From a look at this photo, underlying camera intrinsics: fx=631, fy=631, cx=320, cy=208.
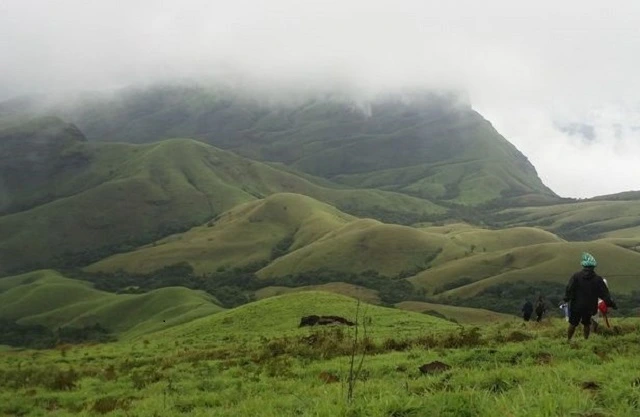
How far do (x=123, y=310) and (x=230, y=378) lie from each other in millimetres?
181719

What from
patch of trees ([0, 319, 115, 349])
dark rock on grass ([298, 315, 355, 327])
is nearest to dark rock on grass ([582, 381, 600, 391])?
dark rock on grass ([298, 315, 355, 327])

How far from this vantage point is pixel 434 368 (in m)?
17.0

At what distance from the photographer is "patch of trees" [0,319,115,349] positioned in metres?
168

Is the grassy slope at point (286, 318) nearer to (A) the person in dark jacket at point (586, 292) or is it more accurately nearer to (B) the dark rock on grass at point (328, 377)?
(A) the person in dark jacket at point (586, 292)

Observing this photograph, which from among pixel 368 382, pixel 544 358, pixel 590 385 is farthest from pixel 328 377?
pixel 590 385

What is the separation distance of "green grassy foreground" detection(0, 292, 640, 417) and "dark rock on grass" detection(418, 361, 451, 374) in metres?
0.24

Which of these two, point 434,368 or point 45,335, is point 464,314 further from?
point 434,368

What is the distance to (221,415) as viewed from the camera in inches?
523

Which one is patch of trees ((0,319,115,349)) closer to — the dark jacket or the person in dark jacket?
the person in dark jacket

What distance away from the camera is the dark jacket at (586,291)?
19281mm

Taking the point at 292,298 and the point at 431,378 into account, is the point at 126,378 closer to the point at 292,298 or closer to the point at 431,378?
the point at 431,378

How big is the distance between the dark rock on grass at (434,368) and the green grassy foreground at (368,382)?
0.24m

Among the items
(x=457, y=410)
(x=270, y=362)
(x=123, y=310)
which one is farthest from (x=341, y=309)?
(x=123, y=310)

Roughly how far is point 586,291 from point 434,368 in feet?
19.3
